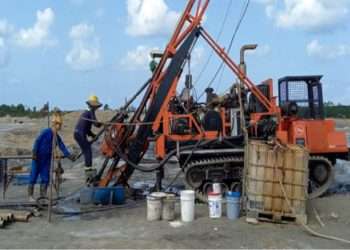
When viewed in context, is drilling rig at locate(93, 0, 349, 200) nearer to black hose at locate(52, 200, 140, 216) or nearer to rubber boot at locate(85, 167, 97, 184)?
rubber boot at locate(85, 167, 97, 184)

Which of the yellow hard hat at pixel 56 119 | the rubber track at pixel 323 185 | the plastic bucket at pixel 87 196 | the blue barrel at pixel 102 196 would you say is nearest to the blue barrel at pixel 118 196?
the blue barrel at pixel 102 196

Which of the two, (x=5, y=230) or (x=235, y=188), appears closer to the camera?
(x=5, y=230)

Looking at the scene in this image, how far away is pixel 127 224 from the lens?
10.2 m

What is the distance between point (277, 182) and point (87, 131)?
504 centimetres

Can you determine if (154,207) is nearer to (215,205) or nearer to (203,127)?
(215,205)

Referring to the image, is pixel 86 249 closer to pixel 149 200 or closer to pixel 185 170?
pixel 149 200

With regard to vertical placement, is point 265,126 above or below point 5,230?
above

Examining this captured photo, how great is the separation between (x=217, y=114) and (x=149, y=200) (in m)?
3.35

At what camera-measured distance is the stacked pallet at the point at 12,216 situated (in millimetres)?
9961

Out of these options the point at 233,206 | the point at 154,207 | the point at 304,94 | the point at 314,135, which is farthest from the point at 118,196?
the point at 304,94

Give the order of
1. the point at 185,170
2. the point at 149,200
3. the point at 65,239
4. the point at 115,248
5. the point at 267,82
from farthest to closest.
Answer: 1. the point at 267,82
2. the point at 185,170
3. the point at 149,200
4. the point at 65,239
5. the point at 115,248

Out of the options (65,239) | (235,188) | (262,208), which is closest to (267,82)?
(235,188)

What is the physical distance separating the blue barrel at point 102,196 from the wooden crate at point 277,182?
3.43 metres

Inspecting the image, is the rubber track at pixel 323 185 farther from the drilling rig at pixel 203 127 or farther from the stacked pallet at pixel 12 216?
the stacked pallet at pixel 12 216
